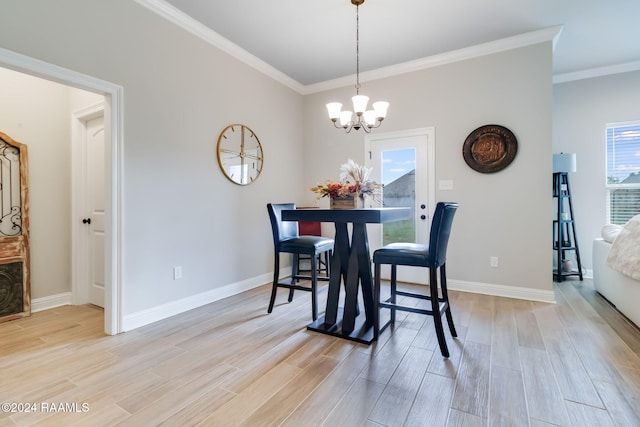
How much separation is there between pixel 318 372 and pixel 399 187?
108 inches

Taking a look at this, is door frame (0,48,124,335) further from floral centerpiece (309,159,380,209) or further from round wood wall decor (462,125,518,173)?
round wood wall decor (462,125,518,173)

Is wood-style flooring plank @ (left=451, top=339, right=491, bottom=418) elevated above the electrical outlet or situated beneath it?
situated beneath

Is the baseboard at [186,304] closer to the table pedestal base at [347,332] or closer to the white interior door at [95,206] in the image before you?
the white interior door at [95,206]

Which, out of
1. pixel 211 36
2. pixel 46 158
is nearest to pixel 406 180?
pixel 211 36

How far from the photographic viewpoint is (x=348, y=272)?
247cm

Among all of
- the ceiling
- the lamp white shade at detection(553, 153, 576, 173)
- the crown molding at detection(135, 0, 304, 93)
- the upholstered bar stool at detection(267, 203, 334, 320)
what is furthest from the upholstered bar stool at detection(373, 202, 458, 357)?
the crown molding at detection(135, 0, 304, 93)

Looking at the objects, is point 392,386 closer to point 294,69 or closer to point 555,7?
point 555,7

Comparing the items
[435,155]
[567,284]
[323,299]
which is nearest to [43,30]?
[323,299]

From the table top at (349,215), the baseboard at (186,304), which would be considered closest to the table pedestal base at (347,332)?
the table top at (349,215)

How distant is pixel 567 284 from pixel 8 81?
252 inches

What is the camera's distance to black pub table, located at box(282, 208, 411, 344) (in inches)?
92.0

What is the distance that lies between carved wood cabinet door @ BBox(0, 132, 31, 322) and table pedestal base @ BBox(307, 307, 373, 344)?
2686 mm

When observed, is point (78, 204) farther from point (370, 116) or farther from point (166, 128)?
point (370, 116)

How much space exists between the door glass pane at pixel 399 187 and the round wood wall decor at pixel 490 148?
66 cm
